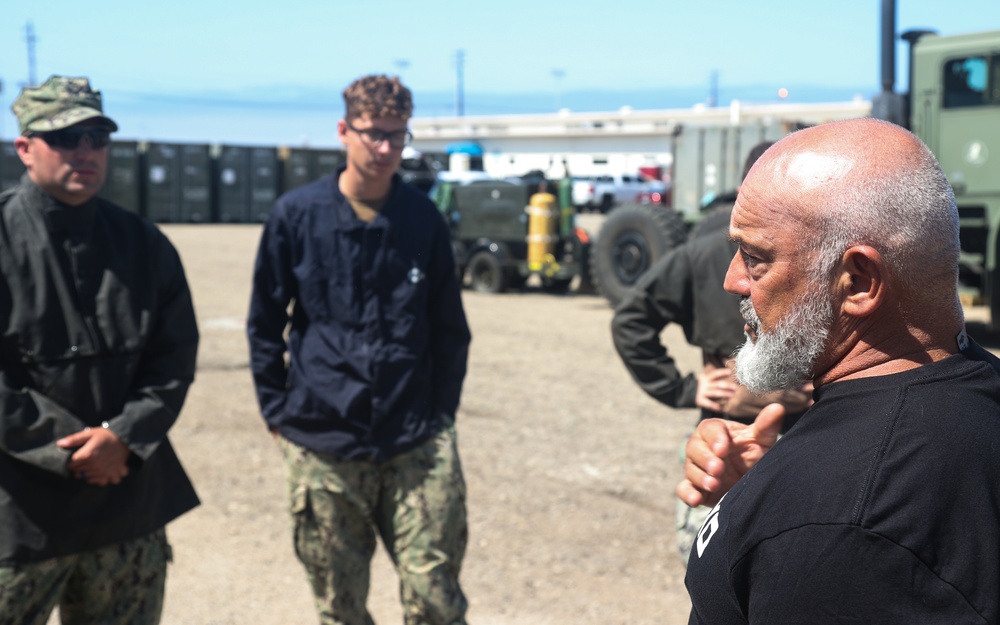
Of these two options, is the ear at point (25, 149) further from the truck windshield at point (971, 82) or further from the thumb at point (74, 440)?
the truck windshield at point (971, 82)

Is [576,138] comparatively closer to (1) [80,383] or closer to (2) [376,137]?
(2) [376,137]

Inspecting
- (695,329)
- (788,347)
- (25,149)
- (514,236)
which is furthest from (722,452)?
(514,236)

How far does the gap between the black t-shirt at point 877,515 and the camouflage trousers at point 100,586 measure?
2.21 meters

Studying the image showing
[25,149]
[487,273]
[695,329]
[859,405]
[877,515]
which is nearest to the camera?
[877,515]

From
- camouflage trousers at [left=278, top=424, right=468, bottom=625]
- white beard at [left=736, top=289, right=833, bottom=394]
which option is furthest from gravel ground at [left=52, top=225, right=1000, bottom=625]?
white beard at [left=736, top=289, right=833, bottom=394]

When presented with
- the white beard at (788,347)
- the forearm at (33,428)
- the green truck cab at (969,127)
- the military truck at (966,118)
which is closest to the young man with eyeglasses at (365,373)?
the forearm at (33,428)

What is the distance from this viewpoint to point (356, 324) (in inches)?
142

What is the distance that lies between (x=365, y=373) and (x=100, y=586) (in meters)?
0.99

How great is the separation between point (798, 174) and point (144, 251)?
2.34m

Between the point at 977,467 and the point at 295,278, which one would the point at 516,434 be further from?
the point at 977,467

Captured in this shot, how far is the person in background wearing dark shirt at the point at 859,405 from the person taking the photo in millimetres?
1327

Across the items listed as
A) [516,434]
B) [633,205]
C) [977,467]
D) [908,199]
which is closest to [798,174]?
[908,199]

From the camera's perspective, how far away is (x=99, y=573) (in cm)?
319

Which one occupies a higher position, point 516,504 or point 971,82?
point 971,82
